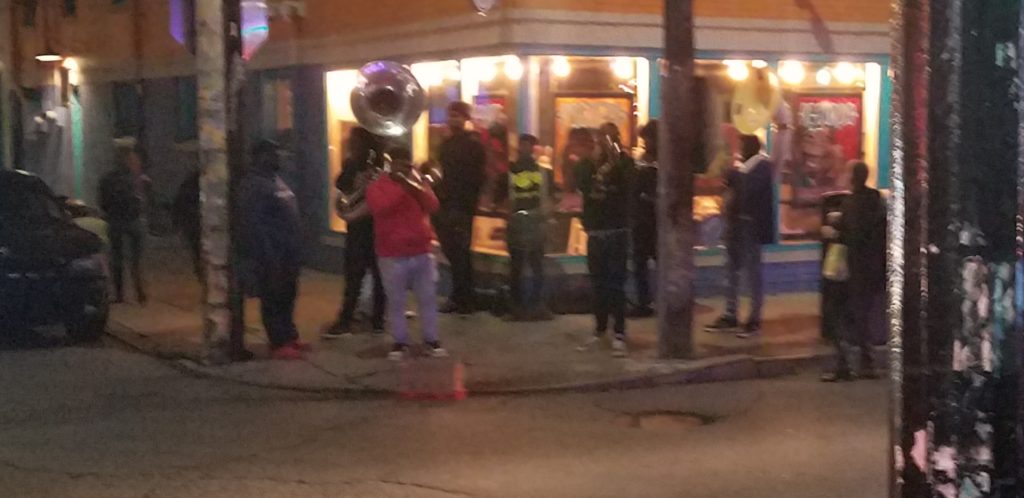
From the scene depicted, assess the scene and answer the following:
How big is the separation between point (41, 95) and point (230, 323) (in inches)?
745

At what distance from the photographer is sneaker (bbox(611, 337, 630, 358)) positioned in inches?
419

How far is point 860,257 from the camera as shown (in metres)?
9.89

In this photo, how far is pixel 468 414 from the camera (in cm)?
883

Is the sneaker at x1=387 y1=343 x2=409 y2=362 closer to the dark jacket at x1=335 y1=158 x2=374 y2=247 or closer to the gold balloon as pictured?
the dark jacket at x1=335 y1=158 x2=374 y2=247

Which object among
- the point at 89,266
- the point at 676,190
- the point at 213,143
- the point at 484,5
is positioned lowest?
the point at 89,266

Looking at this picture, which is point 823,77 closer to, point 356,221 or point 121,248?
point 356,221

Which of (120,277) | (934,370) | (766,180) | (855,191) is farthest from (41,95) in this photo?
(934,370)

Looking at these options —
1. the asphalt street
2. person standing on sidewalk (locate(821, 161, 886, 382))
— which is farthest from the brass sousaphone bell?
person standing on sidewalk (locate(821, 161, 886, 382))

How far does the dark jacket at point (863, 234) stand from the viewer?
9.84 metres

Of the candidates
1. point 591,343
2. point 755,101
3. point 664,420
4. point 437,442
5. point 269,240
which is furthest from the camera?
point 755,101

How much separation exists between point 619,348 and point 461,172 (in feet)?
9.06

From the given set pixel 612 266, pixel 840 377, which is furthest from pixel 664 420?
pixel 612 266

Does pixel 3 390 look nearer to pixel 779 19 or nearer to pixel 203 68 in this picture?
pixel 203 68

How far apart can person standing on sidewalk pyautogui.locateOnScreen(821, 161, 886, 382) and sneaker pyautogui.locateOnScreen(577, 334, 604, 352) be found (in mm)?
2087
